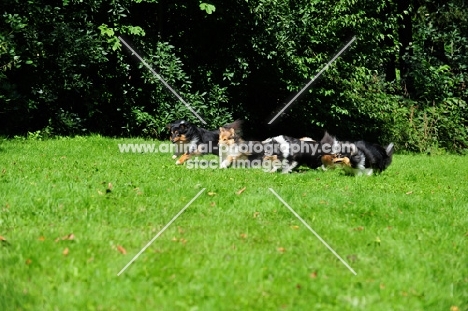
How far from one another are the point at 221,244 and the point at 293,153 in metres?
6.48

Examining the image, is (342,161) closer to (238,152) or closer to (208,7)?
(238,152)

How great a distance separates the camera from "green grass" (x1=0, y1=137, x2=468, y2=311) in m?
4.42

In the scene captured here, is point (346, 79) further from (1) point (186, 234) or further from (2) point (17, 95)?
(1) point (186, 234)

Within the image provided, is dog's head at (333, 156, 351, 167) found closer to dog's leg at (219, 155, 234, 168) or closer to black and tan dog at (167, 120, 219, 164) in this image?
dog's leg at (219, 155, 234, 168)

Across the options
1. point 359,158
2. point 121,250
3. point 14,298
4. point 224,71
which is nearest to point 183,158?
point 359,158

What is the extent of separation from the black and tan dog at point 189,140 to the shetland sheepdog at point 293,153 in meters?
1.49

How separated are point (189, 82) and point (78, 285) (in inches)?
505

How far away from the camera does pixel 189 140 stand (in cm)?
1257

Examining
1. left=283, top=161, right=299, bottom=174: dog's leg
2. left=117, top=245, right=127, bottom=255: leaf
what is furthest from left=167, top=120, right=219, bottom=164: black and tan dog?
left=117, top=245, right=127, bottom=255: leaf

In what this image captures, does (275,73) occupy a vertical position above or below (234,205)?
above

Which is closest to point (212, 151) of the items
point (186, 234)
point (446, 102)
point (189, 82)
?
point (189, 82)

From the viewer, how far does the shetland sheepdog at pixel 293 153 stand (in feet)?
38.7

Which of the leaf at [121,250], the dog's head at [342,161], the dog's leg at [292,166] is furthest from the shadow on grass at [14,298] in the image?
the dog's head at [342,161]

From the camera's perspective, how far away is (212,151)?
1317 centimetres
